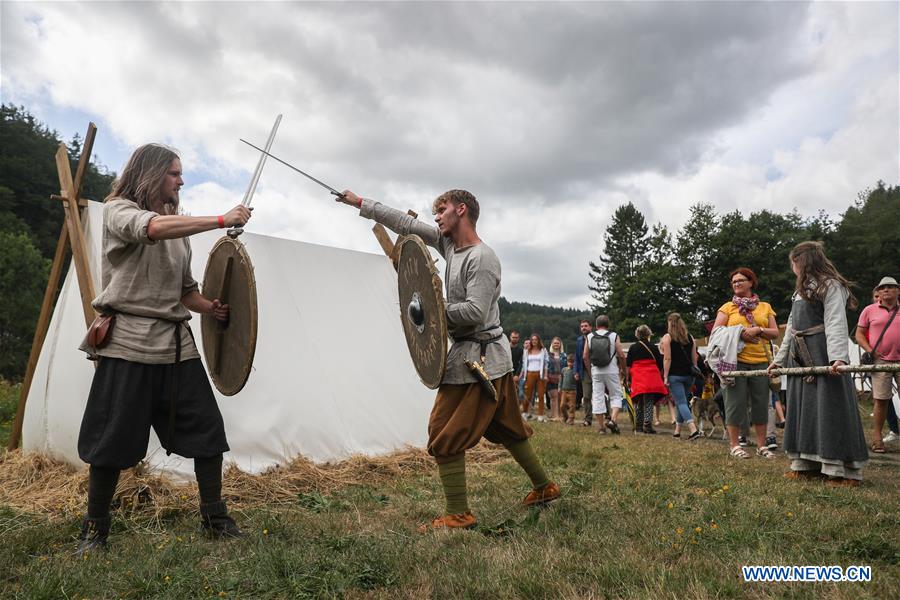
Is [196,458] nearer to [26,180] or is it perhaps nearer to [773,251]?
[26,180]

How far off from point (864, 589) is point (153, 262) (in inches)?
130

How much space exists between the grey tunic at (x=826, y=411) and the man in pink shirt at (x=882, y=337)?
78.7 inches

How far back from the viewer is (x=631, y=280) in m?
45.5

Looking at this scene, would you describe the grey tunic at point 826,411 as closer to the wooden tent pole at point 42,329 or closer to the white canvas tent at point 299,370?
the white canvas tent at point 299,370

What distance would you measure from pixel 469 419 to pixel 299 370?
287 cm

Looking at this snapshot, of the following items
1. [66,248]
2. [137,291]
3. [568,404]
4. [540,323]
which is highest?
[540,323]

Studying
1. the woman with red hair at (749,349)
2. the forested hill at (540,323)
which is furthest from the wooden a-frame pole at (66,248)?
the forested hill at (540,323)

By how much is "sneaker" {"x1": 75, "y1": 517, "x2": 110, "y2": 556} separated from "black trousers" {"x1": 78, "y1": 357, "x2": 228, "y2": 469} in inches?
11.8

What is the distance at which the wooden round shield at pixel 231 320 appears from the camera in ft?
10.6

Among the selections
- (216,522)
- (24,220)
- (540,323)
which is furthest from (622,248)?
(216,522)

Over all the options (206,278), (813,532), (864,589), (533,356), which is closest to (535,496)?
(813,532)

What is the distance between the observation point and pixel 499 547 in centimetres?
262

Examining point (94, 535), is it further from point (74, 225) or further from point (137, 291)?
point (74, 225)

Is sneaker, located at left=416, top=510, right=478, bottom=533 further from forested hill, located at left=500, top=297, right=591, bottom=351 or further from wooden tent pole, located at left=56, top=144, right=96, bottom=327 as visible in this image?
forested hill, located at left=500, top=297, right=591, bottom=351
